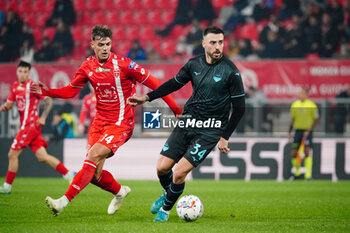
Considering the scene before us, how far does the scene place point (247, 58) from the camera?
1717 cm

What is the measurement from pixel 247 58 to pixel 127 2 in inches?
243

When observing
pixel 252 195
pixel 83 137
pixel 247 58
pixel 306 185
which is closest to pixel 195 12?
pixel 247 58

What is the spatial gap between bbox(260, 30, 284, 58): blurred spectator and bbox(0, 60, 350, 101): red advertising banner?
169 cm

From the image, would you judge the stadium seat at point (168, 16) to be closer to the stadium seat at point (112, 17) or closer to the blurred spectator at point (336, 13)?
the stadium seat at point (112, 17)

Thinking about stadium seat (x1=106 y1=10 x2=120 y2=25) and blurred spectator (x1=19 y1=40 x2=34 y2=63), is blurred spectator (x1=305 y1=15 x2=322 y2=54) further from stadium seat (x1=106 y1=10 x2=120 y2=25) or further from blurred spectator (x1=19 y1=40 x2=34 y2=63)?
blurred spectator (x1=19 y1=40 x2=34 y2=63)

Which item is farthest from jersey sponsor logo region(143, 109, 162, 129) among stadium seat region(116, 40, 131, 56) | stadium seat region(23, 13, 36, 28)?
stadium seat region(23, 13, 36, 28)

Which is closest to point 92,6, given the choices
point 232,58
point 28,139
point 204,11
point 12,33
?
point 12,33

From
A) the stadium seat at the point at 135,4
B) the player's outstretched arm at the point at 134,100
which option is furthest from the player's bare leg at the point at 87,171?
the stadium seat at the point at 135,4

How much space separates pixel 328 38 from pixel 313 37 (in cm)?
45

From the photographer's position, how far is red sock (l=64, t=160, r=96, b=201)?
6.70 m

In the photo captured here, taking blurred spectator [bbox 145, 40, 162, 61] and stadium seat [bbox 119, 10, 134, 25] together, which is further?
stadium seat [bbox 119, 10, 134, 25]

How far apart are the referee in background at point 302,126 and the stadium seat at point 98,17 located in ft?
30.0

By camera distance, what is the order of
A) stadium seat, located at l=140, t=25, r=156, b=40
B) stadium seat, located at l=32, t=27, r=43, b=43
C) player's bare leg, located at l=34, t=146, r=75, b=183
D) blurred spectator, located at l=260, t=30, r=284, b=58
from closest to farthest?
player's bare leg, located at l=34, t=146, r=75, b=183 < blurred spectator, located at l=260, t=30, r=284, b=58 < stadium seat, located at l=140, t=25, r=156, b=40 < stadium seat, located at l=32, t=27, r=43, b=43

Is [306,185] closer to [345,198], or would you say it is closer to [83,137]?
[345,198]
